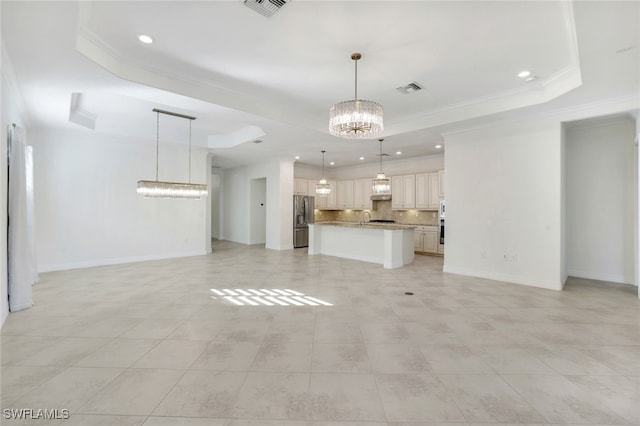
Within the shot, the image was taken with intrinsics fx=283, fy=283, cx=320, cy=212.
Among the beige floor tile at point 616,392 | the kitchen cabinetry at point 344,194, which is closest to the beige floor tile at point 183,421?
the beige floor tile at point 616,392

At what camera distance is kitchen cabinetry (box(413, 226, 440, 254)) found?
327 inches

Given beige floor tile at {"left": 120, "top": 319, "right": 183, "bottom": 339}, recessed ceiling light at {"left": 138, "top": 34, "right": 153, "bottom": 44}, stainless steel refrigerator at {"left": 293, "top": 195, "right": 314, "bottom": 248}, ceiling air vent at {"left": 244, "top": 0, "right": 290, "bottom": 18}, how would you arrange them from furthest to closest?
stainless steel refrigerator at {"left": 293, "top": 195, "right": 314, "bottom": 248} < recessed ceiling light at {"left": 138, "top": 34, "right": 153, "bottom": 44} < beige floor tile at {"left": 120, "top": 319, "right": 183, "bottom": 339} < ceiling air vent at {"left": 244, "top": 0, "right": 290, "bottom": 18}

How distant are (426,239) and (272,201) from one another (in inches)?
195

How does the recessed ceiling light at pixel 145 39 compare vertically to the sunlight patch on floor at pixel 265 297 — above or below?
above

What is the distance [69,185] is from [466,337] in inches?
308

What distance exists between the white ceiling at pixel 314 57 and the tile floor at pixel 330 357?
2.97 meters

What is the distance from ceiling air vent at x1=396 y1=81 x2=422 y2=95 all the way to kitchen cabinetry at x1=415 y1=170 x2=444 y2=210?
4.26m

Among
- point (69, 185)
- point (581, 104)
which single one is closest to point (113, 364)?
point (69, 185)

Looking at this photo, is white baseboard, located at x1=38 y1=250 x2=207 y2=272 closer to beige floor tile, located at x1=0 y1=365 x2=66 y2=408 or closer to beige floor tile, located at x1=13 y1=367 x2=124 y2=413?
beige floor tile, located at x1=0 y1=365 x2=66 y2=408

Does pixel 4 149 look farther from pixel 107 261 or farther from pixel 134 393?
pixel 107 261

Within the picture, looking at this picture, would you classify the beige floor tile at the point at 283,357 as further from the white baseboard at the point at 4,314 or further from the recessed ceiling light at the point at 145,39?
the recessed ceiling light at the point at 145,39

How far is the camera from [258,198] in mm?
10461

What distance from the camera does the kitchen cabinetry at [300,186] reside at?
9.93 m

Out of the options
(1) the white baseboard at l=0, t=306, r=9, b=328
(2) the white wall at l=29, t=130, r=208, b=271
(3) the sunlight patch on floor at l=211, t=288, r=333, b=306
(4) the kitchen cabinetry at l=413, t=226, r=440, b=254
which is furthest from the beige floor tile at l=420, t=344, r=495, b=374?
(2) the white wall at l=29, t=130, r=208, b=271
